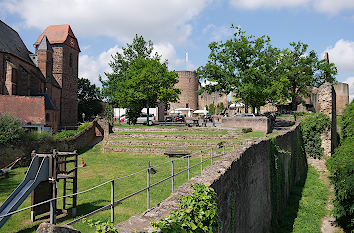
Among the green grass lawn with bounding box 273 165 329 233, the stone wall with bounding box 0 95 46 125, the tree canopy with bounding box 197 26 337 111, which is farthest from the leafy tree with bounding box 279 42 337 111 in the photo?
the stone wall with bounding box 0 95 46 125

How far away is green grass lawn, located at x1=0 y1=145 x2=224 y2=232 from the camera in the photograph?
31.0 ft

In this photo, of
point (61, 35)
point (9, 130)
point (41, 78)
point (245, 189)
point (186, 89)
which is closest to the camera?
point (245, 189)

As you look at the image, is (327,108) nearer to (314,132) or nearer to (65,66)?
(314,132)

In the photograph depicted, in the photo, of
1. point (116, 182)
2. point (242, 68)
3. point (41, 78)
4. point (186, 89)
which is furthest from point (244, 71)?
point (186, 89)

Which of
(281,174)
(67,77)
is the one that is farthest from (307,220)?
(67,77)

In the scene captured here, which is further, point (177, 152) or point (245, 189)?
point (177, 152)

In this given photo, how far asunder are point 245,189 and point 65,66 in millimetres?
49247

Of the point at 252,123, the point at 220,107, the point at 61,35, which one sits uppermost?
the point at 61,35

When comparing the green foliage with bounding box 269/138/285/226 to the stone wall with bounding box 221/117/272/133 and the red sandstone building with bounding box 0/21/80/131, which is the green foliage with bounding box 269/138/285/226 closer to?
the stone wall with bounding box 221/117/272/133

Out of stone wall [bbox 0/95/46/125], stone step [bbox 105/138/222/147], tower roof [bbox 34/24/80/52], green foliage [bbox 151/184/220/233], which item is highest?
tower roof [bbox 34/24/80/52]

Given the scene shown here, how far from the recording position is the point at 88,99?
66.8 metres

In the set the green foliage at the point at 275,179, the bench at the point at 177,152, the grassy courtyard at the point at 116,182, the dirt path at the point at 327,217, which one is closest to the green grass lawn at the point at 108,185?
the grassy courtyard at the point at 116,182

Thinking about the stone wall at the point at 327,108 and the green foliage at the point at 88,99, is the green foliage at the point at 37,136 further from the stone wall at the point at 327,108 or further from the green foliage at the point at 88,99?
the green foliage at the point at 88,99

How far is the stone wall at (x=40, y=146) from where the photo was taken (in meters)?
20.2
